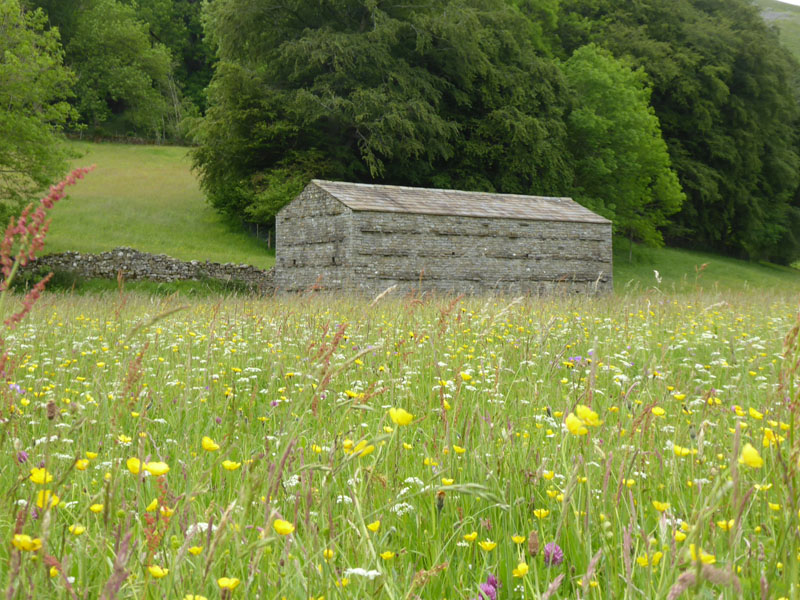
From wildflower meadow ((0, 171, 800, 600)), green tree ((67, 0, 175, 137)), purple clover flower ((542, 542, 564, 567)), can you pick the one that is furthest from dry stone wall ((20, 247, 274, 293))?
green tree ((67, 0, 175, 137))

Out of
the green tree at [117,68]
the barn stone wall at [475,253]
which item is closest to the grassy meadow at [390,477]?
the barn stone wall at [475,253]

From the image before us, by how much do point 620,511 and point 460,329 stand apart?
406 centimetres

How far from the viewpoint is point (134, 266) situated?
2428 cm

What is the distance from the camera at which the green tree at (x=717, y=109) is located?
40.8 metres

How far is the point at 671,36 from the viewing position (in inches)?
1718

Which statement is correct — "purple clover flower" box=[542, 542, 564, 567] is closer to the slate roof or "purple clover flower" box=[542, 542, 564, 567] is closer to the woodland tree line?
the slate roof

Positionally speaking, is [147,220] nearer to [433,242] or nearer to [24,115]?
[24,115]

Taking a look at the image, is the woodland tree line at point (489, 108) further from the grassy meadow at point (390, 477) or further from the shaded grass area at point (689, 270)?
the grassy meadow at point (390, 477)

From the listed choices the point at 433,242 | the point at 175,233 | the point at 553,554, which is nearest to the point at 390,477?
the point at 553,554

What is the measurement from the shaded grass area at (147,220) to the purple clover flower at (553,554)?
22.9 meters

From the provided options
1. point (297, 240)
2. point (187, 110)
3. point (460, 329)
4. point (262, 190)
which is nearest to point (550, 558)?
point (460, 329)

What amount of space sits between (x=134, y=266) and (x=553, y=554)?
2444cm

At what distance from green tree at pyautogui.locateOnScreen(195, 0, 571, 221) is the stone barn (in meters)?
7.14

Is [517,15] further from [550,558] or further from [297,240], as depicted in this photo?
[550,558]
